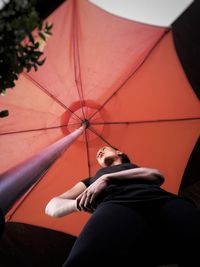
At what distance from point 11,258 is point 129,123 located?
1.45 m

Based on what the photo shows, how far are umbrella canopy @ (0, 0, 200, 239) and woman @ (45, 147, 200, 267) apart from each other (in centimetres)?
107

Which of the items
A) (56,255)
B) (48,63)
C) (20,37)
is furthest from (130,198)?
(56,255)

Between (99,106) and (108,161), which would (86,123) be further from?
(108,161)

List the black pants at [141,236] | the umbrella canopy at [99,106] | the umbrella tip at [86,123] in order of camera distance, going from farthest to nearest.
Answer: the umbrella tip at [86,123] → the umbrella canopy at [99,106] → the black pants at [141,236]

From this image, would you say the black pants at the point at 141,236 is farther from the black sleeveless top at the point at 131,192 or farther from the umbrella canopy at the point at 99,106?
the umbrella canopy at the point at 99,106

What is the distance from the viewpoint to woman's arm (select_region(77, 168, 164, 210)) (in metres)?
1.22

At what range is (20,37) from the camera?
846 mm

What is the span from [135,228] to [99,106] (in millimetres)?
1540

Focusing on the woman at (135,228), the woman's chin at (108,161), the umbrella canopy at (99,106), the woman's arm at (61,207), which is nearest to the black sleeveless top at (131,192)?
the woman at (135,228)

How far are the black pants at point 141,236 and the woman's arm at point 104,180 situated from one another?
119 mm

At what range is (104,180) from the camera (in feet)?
4.11

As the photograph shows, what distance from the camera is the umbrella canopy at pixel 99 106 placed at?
1.96 m

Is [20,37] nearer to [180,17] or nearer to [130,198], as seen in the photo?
[130,198]

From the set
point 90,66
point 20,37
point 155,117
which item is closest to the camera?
point 20,37
